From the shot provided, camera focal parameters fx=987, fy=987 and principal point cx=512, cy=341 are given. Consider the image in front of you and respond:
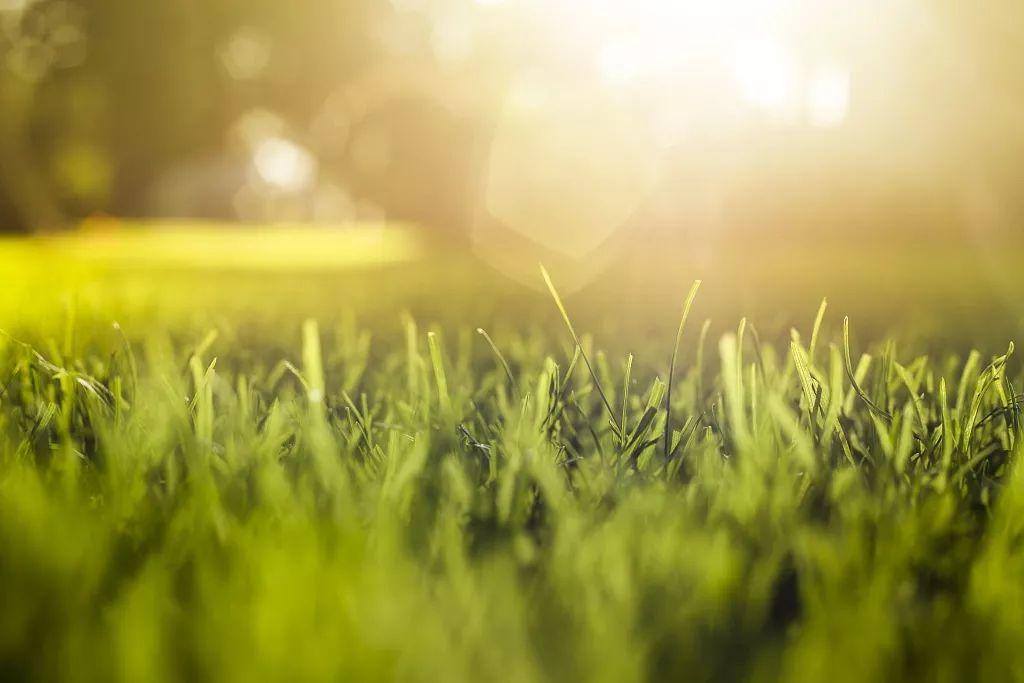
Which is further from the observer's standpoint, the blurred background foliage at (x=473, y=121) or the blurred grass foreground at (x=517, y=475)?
the blurred background foliage at (x=473, y=121)

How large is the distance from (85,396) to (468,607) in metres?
0.79

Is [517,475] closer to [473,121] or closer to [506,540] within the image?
[506,540]

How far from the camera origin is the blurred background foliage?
37.3 ft

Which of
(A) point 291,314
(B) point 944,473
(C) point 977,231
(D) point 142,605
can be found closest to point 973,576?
(B) point 944,473

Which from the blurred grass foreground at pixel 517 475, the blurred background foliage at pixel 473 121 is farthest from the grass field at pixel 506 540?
the blurred background foliage at pixel 473 121

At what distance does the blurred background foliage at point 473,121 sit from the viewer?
11359mm

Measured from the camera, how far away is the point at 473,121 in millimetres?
21469

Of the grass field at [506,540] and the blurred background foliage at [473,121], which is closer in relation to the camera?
the grass field at [506,540]

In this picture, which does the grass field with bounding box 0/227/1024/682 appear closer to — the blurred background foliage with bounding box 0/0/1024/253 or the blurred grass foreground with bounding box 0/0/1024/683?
the blurred grass foreground with bounding box 0/0/1024/683

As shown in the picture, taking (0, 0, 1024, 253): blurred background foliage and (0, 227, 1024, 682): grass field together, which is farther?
(0, 0, 1024, 253): blurred background foliage

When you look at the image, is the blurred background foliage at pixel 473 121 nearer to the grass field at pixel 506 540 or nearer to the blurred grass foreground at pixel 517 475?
the blurred grass foreground at pixel 517 475

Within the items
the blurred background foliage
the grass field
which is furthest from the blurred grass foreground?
the blurred background foliage

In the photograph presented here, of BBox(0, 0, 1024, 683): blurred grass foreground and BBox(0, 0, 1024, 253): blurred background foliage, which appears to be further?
BBox(0, 0, 1024, 253): blurred background foliage

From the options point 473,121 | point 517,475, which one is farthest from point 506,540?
point 473,121
